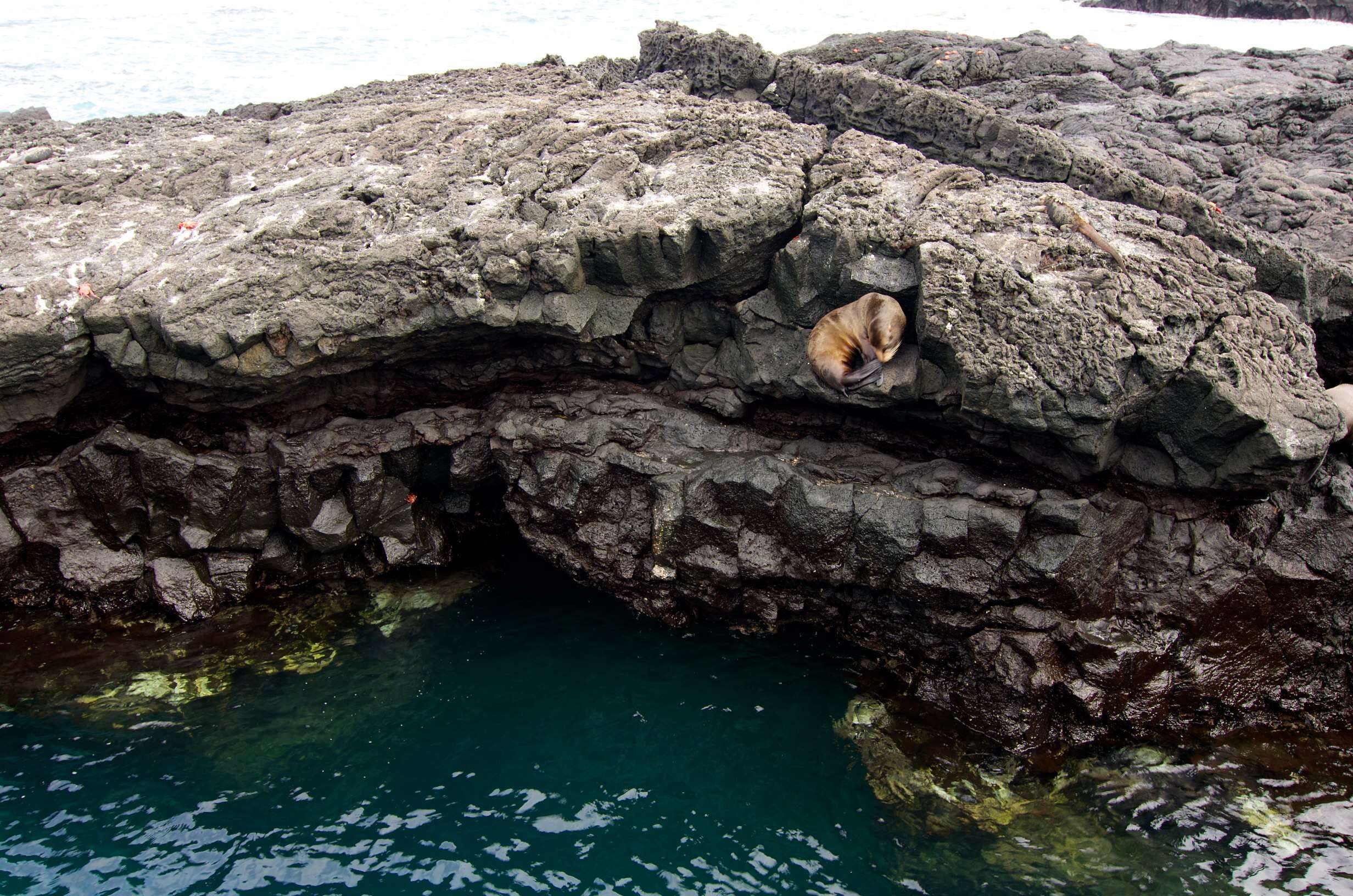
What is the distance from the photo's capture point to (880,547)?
7.38 meters

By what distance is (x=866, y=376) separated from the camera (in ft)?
23.7

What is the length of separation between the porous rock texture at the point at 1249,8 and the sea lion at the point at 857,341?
1769 cm

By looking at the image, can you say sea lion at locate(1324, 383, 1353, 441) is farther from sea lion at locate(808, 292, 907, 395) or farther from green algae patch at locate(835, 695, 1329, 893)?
sea lion at locate(808, 292, 907, 395)

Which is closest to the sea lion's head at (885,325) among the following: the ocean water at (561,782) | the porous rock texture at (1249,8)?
the ocean water at (561,782)

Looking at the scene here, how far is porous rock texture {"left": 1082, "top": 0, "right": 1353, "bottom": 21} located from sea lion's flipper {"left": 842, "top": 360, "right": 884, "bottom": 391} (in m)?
18.0

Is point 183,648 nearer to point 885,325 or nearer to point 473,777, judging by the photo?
point 473,777

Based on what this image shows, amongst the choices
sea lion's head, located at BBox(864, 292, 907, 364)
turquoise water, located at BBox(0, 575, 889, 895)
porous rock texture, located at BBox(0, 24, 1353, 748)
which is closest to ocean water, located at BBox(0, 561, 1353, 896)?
turquoise water, located at BBox(0, 575, 889, 895)

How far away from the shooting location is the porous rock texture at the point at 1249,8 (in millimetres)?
18938

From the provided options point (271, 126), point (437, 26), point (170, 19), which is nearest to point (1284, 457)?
point (271, 126)

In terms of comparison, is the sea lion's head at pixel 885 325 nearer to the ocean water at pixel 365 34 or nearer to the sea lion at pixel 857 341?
the sea lion at pixel 857 341

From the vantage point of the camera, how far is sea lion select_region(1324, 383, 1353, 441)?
7191mm

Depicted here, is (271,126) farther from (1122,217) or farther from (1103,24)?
(1103,24)

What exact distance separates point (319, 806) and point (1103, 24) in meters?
19.5

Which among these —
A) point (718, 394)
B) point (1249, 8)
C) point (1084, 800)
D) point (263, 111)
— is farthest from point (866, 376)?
point (1249, 8)
